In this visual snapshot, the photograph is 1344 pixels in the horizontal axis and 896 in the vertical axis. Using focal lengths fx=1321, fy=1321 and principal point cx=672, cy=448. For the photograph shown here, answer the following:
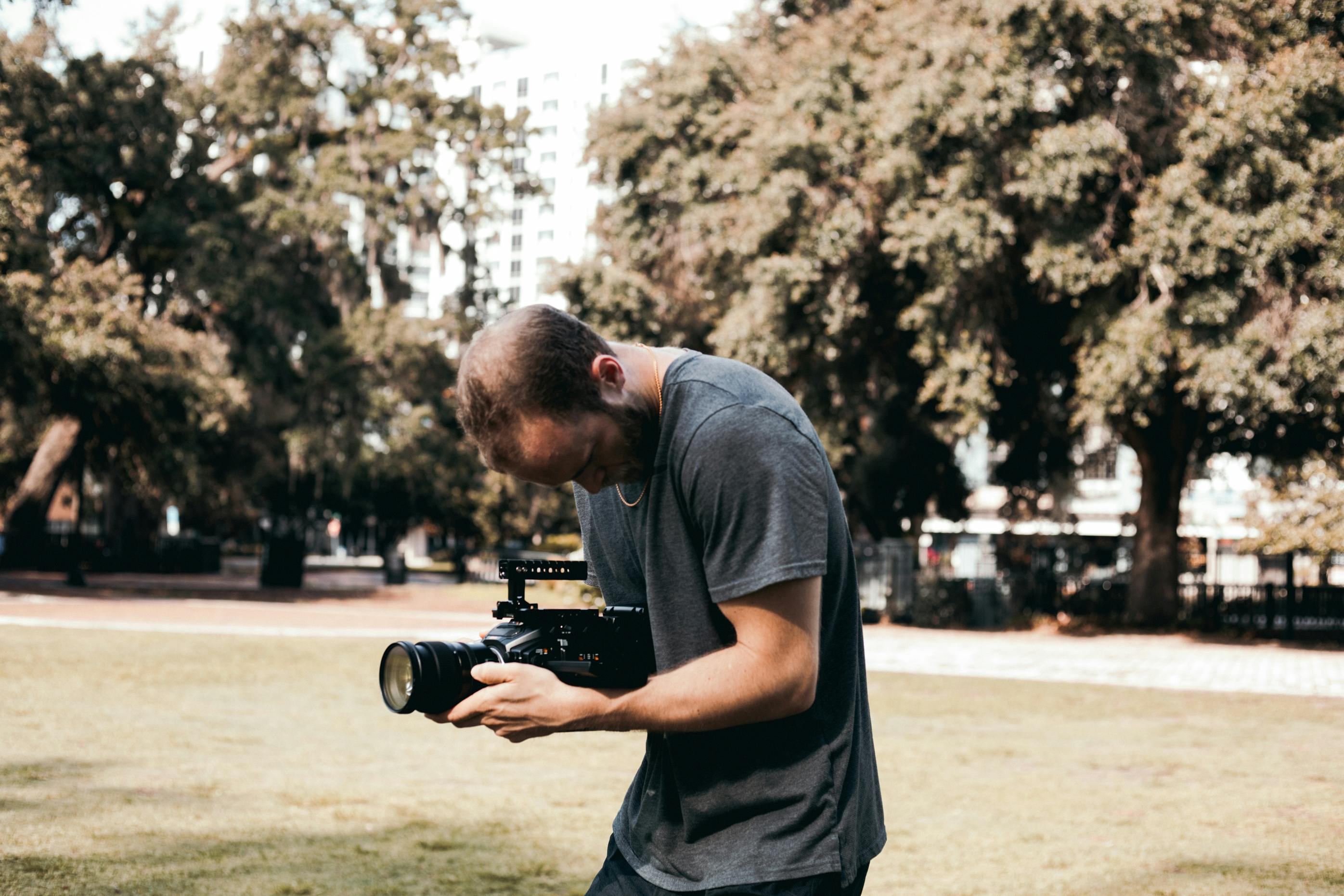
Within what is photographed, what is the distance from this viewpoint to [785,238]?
2281cm

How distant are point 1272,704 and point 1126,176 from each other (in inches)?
402

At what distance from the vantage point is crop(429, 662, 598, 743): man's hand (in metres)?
2.02

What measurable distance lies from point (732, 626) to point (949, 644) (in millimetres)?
19688

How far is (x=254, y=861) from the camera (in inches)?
218

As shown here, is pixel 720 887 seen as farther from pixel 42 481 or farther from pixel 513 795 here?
pixel 42 481

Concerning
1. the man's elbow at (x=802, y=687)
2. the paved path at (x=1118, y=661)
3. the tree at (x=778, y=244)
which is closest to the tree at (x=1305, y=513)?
the paved path at (x=1118, y=661)

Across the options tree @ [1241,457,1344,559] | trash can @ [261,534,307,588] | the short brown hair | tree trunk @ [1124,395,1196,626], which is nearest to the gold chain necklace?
the short brown hair

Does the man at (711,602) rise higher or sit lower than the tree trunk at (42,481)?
lower

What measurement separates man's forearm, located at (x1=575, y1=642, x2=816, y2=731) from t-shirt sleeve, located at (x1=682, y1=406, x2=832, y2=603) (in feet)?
0.34

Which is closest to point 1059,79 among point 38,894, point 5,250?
point 5,250

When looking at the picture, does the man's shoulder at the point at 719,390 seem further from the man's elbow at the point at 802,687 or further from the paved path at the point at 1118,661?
the paved path at the point at 1118,661

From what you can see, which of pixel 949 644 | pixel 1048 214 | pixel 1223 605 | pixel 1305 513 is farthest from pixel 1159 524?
pixel 1048 214

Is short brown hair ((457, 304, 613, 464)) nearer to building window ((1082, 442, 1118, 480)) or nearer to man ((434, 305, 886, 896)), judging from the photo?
man ((434, 305, 886, 896))

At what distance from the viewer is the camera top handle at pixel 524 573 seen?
2271 mm
